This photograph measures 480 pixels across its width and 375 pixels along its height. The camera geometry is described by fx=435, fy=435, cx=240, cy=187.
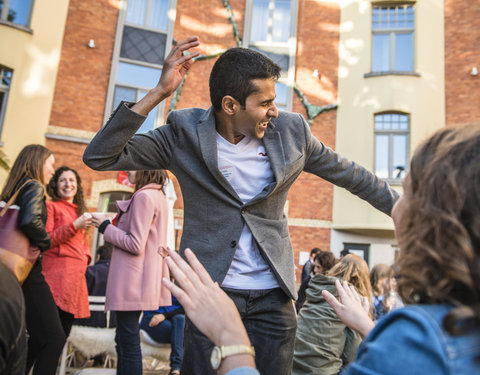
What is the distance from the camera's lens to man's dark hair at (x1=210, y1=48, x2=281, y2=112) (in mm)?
2113

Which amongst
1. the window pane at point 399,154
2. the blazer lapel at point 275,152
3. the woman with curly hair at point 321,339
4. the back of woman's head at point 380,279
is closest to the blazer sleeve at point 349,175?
the blazer lapel at point 275,152

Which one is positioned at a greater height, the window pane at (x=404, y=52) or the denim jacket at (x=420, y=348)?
the window pane at (x=404, y=52)

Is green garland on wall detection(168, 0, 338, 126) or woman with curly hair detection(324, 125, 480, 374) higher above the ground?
green garland on wall detection(168, 0, 338, 126)

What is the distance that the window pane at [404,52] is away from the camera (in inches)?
511

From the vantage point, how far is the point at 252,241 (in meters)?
2.07

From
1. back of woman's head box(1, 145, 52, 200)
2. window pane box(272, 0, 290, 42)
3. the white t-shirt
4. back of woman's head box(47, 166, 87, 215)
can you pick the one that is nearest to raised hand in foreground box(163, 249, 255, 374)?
the white t-shirt

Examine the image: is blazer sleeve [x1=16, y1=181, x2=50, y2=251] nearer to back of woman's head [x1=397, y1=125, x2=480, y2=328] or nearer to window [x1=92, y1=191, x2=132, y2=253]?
back of woman's head [x1=397, y1=125, x2=480, y2=328]

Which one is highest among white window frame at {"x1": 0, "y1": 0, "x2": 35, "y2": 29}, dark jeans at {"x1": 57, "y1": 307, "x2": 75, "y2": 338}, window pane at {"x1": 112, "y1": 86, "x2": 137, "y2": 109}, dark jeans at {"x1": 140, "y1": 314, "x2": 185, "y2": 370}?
white window frame at {"x1": 0, "y1": 0, "x2": 35, "y2": 29}

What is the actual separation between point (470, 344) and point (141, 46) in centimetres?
1272

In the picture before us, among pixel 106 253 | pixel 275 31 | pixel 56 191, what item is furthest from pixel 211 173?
pixel 275 31

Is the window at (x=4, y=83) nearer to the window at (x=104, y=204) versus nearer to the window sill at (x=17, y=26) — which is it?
the window sill at (x=17, y=26)

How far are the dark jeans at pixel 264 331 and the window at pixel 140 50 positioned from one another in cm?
1021

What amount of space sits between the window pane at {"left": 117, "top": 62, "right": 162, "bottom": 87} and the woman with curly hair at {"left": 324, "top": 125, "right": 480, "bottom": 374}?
11.8 m

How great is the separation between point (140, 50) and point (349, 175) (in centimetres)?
1121
